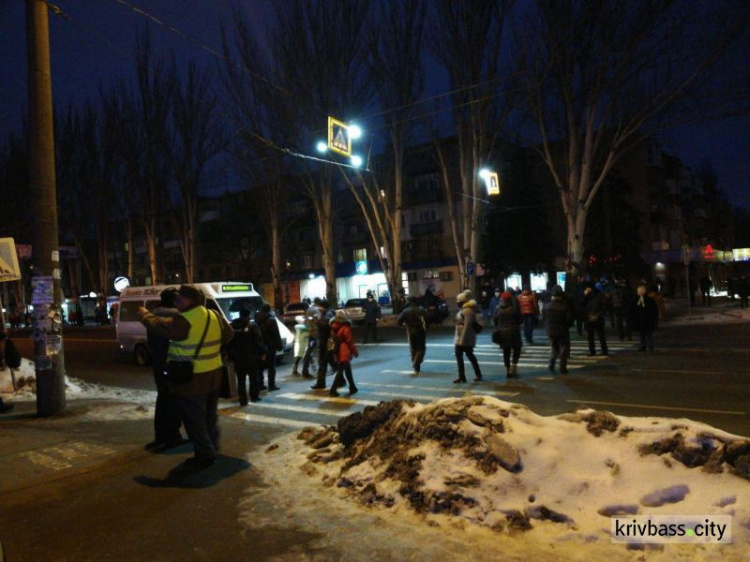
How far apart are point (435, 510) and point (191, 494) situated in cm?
243

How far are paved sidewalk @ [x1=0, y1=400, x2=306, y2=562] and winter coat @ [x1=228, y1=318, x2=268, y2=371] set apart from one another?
177 cm

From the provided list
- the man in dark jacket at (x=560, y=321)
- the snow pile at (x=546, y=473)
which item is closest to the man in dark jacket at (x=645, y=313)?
the man in dark jacket at (x=560, y=321)

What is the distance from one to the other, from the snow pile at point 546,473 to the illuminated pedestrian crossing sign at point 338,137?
10936mm

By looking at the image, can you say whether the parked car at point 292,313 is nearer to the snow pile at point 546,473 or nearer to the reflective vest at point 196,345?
the reflective vest at point 196,345

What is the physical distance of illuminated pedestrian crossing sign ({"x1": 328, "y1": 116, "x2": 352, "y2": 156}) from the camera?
50.5 feet

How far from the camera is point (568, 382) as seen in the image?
10.7 metres

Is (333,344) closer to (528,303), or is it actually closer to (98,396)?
(98,396)

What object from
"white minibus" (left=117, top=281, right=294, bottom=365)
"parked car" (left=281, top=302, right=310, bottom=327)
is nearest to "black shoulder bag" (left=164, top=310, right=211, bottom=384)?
"white minibus" (left=117, top=281, right=294, bottom=365)

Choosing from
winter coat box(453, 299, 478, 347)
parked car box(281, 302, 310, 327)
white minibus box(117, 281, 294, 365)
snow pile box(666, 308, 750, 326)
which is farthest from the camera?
parked car box(281, 302, 310, 327)

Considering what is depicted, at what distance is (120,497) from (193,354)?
1.52 meters

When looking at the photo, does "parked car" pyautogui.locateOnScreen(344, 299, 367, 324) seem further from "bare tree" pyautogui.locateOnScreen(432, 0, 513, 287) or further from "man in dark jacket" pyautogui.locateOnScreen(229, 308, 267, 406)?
"man in dark jacket" pyautogui.locateOnScreen(229, 308, 267, 406)

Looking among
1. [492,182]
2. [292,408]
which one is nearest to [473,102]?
[492,182]

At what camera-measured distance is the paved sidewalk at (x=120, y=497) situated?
4344 mm

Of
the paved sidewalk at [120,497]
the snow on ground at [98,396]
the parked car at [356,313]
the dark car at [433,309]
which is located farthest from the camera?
the parked car at [356,313]
